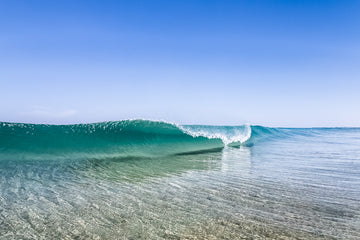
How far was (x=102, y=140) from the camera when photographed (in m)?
12.4

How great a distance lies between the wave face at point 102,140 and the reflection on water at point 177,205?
406 cm

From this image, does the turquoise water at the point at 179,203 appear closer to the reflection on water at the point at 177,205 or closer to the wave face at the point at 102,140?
the reflection on water at the point at 177,205

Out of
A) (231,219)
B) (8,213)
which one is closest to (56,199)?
(8,213)

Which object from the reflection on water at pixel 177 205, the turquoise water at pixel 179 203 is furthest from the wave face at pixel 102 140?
the reflection on water at pixel 177 205

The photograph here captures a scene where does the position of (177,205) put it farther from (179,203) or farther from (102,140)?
(102,140)

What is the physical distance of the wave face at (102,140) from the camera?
9.92m

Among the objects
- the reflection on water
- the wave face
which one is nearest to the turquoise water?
the reflection on water

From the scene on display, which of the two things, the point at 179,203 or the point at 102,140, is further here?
the point at 102,140

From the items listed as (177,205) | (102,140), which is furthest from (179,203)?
(102,140)

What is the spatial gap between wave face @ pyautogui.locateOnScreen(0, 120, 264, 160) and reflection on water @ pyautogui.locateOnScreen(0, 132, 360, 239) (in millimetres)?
4057

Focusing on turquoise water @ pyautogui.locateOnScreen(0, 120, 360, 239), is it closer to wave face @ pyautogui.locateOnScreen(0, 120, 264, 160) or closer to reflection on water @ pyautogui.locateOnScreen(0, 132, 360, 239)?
reflection on water @ pyautogui.locateOnScreen(0, 132, 360, 239)

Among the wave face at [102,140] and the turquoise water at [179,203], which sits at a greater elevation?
the wave face at [102,140]

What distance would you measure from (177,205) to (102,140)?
9.27 m

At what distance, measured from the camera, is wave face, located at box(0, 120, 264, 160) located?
9922 millimetres
